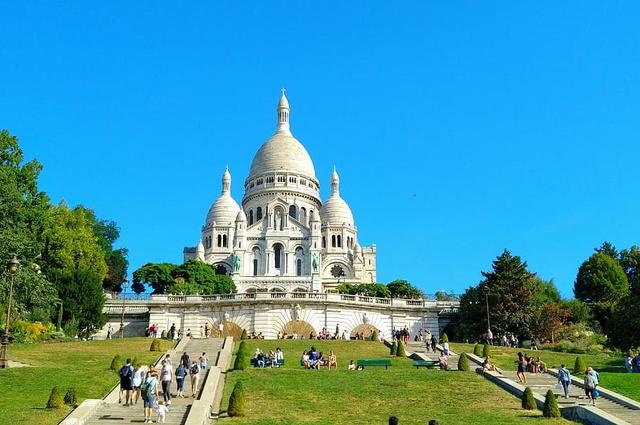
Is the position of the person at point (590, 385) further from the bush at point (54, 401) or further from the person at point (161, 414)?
the bush at point (54, 401)

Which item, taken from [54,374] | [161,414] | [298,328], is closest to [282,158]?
[298,328]

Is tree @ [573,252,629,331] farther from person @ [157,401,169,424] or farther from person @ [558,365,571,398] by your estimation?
person @ [157,401,169,424]

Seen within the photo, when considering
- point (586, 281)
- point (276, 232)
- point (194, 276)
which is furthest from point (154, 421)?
point (276, 232)

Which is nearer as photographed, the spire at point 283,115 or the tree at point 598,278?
the tree at point 598,278

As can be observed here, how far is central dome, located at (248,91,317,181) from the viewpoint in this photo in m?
115

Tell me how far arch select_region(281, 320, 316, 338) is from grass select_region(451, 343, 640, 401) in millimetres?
11973

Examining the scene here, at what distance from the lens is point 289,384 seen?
27.8 m

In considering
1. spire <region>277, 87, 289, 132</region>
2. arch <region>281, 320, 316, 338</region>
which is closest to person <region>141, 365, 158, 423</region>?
arch <region>281, 320, 316, 338</region>

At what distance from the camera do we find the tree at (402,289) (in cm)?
8527

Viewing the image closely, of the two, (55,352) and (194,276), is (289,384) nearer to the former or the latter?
(55,352)

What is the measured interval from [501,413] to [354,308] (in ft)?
107

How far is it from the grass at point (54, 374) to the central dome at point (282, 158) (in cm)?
7409

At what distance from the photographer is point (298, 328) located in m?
53.3

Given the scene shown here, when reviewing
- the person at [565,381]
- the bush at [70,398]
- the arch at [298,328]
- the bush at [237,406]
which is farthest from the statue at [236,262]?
the bush at [237,406]
